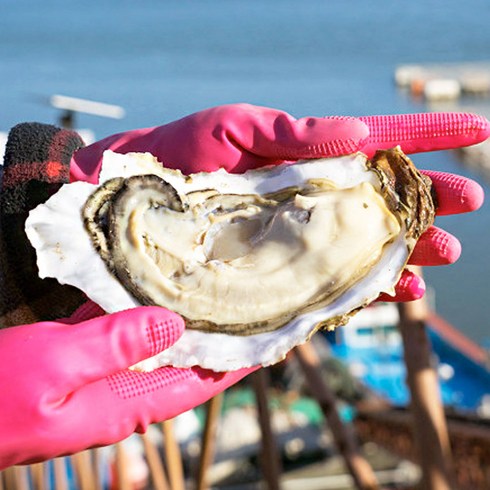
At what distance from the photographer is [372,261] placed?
1.02m

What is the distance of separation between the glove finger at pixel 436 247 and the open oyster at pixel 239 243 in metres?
0.03

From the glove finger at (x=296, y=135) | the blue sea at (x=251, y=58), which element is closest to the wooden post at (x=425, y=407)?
the glove finger at (x=296, y=135)

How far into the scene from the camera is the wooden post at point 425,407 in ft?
4.78

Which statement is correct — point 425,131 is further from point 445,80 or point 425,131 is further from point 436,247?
point 445,80

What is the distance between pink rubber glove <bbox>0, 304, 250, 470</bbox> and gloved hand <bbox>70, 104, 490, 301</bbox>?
274 millimetres

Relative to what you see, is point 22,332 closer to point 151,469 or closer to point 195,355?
point 195,355

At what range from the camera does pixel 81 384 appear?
84 cm

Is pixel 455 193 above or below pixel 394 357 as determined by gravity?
above

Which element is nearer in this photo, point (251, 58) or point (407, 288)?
point (407, 288)

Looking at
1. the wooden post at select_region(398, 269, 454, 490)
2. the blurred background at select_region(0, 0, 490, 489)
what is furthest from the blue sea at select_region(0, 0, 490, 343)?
the wooden post at select_region(398, 269, 454, 490)

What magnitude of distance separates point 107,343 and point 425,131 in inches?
17.6

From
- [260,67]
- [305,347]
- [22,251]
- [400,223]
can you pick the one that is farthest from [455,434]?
[260,67]

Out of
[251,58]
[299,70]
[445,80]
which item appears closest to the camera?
[445,80]

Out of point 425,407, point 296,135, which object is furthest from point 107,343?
point 425,407
